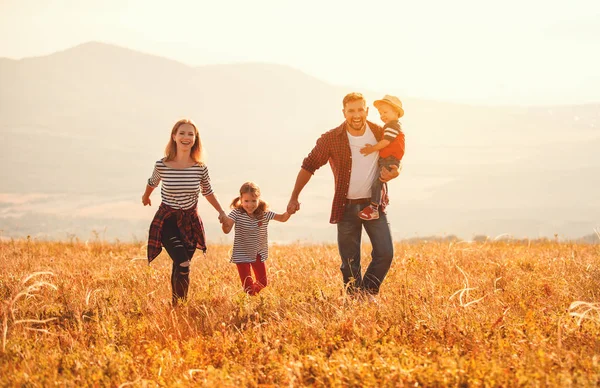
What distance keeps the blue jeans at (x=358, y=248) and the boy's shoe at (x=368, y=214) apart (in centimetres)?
19

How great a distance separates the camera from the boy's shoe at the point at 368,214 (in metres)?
6.87

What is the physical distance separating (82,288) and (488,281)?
540 centimetres

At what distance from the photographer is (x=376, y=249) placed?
711 cm

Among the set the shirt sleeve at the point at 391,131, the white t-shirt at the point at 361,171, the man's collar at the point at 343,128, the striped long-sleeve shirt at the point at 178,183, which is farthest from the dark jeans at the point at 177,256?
the shirt sleeve at the point at 391,131

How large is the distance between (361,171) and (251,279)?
6.69 ft

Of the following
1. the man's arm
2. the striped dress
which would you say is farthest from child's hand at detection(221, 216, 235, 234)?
the man's arm

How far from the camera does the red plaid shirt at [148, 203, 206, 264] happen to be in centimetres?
715

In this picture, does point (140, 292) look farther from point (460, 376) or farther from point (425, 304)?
point (460, 376)

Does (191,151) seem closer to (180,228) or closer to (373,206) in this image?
(180,228)

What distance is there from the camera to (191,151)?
7.39 meters

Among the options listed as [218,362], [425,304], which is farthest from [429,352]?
[218,362]

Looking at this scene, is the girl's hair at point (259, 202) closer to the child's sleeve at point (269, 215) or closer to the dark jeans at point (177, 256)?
the child's sleeve at point (269, 215)

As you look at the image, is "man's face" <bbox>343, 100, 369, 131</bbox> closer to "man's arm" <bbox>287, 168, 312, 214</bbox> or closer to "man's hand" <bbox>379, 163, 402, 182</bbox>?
"man's hand" <bbox>379, 163, 402, 182</bbox>

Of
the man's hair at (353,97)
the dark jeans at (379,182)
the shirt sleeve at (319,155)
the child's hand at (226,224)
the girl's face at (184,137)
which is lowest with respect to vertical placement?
the child's hand at (226,224)
